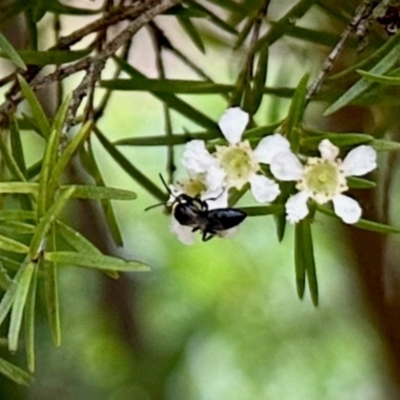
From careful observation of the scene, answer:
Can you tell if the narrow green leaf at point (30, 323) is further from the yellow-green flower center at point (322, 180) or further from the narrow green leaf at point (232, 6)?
the narrow green leaf at point (232, 6)

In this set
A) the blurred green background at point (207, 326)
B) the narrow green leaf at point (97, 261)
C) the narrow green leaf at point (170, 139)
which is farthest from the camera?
the blurred green background at point (207, 326)

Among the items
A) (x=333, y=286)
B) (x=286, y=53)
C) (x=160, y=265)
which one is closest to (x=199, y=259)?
(x=160, y=265)

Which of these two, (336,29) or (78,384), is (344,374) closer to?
(78,384)

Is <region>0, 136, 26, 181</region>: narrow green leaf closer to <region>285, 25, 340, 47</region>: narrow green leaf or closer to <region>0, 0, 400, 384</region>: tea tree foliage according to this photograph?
<region>0, 0, 400, 384</region>: tea tree foliage

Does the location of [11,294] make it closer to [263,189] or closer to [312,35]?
[263,189]

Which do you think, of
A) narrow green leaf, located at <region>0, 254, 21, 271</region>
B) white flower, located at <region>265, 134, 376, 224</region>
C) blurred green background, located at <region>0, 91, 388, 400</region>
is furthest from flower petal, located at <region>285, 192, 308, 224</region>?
blurred green background, located at <region>0, 91, 388, 400</region>

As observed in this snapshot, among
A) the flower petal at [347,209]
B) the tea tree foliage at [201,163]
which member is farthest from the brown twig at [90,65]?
the flower petal at [347,209]
